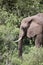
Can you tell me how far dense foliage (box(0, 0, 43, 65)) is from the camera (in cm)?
728

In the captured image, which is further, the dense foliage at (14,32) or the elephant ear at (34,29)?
the elephant ear at (34,29)

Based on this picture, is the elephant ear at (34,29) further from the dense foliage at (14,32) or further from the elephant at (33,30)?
the dense foliage at (14,32)

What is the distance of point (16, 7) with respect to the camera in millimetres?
11164

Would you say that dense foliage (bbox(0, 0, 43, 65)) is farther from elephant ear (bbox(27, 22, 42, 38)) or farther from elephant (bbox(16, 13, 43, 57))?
elephant ear (bbox(27, 22, 42, 38))

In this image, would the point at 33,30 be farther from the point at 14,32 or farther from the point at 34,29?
the point at 14,32

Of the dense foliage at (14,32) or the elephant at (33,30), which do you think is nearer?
the dense foliage at (14,32)

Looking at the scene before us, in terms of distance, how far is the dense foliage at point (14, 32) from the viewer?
7281 mm

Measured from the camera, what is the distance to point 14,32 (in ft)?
31.1

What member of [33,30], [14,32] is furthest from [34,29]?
[14,32]

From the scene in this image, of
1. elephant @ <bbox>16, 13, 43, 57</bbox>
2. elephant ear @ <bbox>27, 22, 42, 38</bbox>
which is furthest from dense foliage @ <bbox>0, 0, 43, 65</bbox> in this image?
elephant ear @ <bbox>27, 22, 42, 38</bbox>

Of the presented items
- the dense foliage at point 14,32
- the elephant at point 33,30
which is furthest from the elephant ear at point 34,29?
the dense foliage at point 14,32

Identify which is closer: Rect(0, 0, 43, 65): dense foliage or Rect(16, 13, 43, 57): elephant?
Rect(0, 0, 43, 65): dense foliage

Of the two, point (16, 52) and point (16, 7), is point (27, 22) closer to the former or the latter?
point (16, 52)

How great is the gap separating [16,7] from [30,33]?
8.33ft
